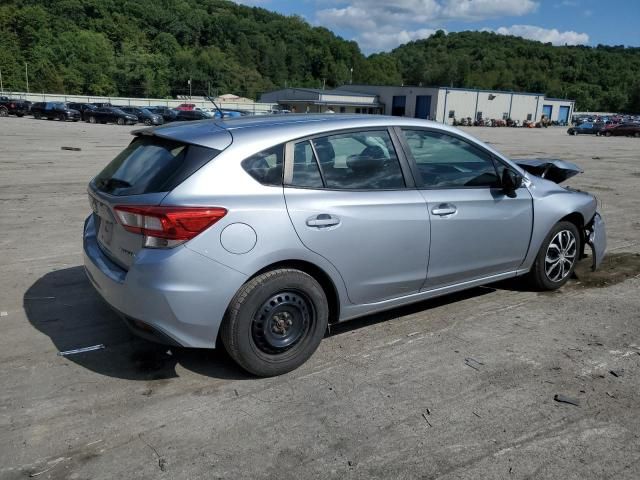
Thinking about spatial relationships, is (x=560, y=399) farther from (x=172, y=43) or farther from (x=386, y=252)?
(x=172, y=43)

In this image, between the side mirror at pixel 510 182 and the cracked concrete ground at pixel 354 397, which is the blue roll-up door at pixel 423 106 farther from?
the cracked concrete ground at pixel 354 397

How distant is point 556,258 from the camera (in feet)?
17.1

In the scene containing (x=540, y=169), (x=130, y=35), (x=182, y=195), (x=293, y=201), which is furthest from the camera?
(x=130, y=35)

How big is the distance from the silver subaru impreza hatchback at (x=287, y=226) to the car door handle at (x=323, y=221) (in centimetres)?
1

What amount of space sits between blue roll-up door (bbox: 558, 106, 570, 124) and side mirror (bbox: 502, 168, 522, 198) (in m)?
98.9

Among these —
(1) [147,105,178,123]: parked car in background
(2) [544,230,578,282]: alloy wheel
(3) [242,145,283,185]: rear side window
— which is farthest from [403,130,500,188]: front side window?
(1) [147,105,178,123]: parked car in background

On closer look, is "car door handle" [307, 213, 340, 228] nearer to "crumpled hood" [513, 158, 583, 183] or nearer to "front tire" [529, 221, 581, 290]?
"front tire" [529, 221, 581, 290]

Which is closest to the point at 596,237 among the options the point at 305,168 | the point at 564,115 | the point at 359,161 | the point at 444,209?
the point at 444,209

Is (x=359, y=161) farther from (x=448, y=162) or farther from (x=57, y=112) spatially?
(x=57, y=112)

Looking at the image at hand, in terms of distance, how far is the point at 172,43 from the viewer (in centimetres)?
13538

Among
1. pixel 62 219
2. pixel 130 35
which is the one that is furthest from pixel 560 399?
pixel 130 35

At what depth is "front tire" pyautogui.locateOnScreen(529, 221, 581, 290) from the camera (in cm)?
510

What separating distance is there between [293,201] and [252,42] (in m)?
163

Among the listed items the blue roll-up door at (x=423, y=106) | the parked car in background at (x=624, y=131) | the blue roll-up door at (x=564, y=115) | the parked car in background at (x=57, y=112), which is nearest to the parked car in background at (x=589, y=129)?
the parked car in background at (x=624, y=131)
